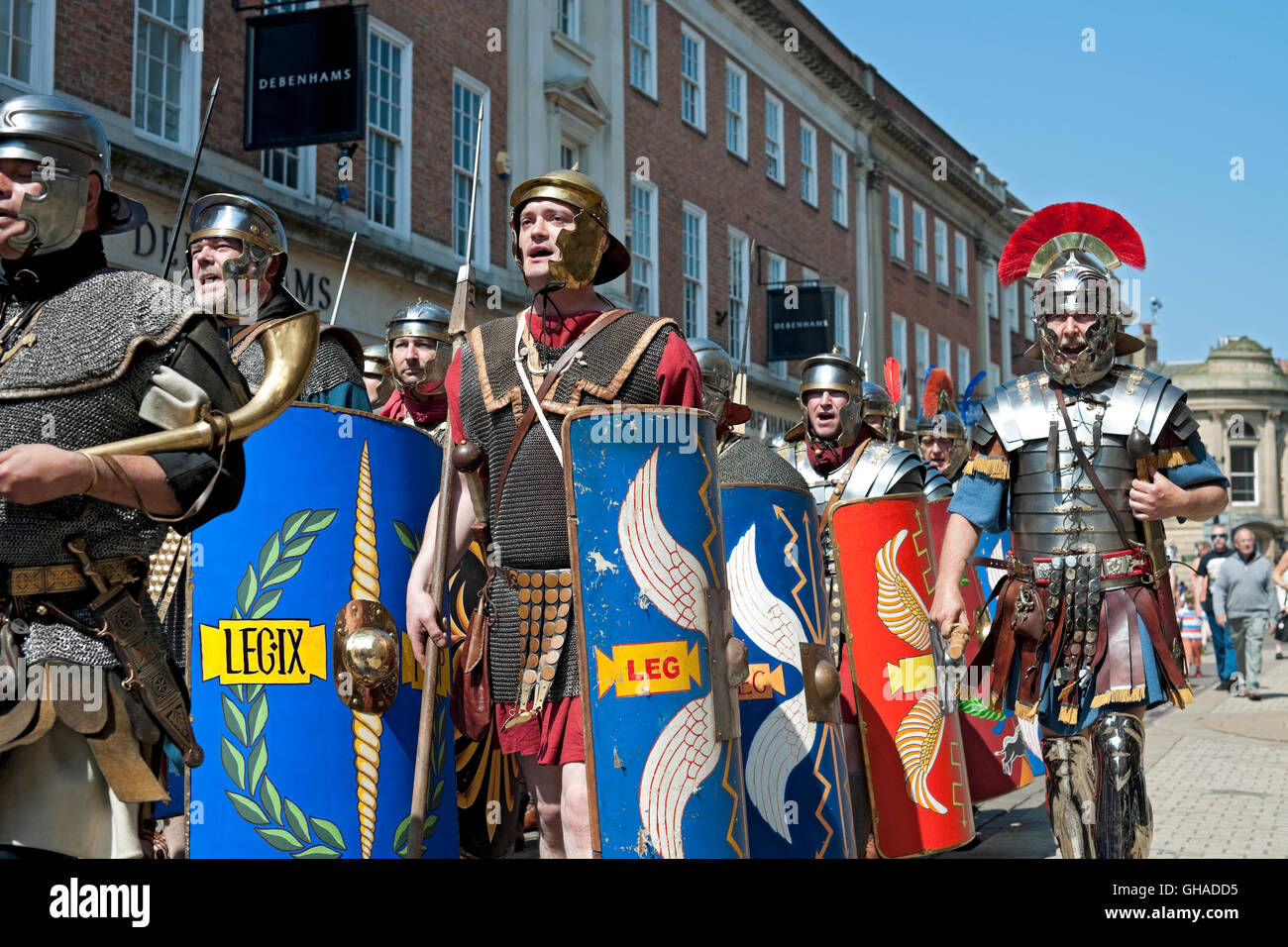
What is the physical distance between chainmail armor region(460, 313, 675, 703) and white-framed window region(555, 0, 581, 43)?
1630 centimetres

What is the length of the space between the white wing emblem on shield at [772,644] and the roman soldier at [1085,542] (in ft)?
1.60

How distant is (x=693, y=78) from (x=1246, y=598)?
12.3 m

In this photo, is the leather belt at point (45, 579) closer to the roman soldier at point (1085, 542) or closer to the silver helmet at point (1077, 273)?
the roman soldier at point (1085, 542)

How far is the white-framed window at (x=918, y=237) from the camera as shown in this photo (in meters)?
32.8

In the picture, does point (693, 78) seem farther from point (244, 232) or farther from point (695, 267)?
point (244, 232)

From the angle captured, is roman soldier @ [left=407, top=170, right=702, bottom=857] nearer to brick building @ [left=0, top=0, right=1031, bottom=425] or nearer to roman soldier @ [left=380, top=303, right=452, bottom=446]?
roman soldier @ [left=380, top=303, right=452, bottom=446]

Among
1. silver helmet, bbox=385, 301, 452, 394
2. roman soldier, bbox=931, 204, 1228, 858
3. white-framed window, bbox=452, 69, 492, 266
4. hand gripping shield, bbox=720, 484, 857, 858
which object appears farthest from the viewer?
white-framed window, bbox=452, 69, 492, 266

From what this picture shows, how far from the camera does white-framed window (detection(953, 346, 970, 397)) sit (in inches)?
1421

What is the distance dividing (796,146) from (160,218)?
1681cm

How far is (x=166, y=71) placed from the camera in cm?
1238

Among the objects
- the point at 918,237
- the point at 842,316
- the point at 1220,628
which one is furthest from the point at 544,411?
the point at 918,237

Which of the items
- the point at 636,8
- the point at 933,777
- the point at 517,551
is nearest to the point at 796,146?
the point at 636,8

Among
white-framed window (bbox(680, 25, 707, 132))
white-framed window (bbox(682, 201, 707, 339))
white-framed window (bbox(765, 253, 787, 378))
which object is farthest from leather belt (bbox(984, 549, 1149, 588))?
white-framed window (bbox(765, 253, 787, 378))
